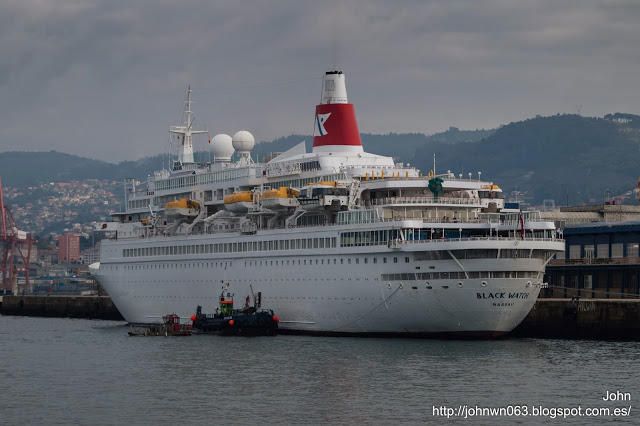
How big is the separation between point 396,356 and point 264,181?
2059 cm

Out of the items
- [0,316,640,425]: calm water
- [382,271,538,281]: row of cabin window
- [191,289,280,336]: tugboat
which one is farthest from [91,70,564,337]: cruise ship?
[0,316,640,425]: calm water

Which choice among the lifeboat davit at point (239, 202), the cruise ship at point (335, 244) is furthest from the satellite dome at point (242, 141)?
the lifeboat davit at point (239, 202)

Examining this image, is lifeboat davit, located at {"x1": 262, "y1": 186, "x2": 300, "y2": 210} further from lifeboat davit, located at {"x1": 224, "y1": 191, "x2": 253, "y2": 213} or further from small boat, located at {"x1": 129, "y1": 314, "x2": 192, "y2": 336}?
small boat, located at {"x1": 129, "y1": 314, "x2": 192, "y2": 336}

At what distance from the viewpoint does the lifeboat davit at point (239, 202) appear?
65.8 m

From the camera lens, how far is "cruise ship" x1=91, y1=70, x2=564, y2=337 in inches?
2122

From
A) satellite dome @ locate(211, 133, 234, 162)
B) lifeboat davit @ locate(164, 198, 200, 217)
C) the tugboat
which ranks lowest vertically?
the tugboat

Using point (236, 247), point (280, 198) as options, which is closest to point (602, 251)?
point (280, 198)

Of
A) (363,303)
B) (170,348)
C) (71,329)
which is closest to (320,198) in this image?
(363,303)

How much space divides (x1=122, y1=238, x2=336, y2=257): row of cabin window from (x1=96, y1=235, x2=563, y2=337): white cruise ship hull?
41 centimetres

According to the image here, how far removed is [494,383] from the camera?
41406 millimetres

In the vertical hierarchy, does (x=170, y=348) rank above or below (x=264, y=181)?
below

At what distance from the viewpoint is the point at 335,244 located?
192 ft

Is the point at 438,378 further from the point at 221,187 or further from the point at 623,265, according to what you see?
the point at 221,187

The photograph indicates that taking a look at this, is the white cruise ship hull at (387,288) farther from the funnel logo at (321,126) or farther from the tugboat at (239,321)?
the funnel logo at (321,126)
